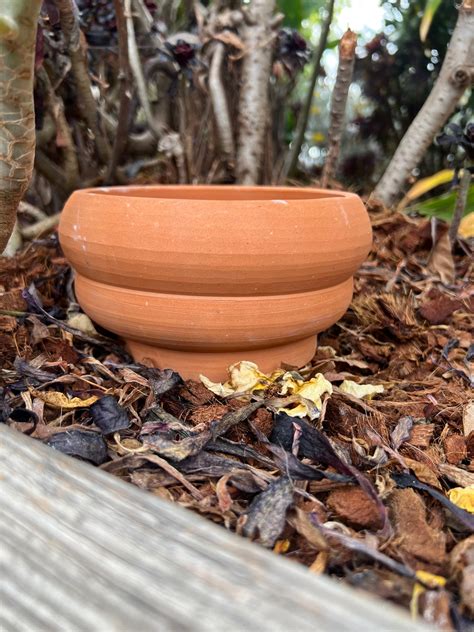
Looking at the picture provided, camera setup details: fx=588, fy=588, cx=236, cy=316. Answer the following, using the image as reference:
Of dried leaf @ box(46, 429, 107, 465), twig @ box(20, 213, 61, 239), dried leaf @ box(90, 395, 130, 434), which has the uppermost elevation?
dried leaf @ box(46, 429, 107, 465)

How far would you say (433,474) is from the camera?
2.85 feet

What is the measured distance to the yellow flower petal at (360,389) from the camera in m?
1.10

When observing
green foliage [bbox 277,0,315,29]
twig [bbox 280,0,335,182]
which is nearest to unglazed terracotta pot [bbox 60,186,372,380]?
twig [bbox 280,0,335,182]

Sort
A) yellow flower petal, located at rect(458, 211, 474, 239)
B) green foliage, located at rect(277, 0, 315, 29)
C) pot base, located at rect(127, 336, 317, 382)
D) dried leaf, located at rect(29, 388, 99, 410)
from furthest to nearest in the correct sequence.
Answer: green foliage, located at rect(277, 0, 315, 29)
yellow flower petal, located at rect(458, 211, 474, 239)
pot base, located at rect(127, 336, 317, 382)
dried leaf, located at rect(29, 388, 99, 410)

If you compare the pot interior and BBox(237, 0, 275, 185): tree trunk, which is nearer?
the pot interior

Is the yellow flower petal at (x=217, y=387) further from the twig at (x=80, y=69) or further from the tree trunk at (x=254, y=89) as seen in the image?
the tree trunk at (x=254, y=89)

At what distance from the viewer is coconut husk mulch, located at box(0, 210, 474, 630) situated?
70 centimetres

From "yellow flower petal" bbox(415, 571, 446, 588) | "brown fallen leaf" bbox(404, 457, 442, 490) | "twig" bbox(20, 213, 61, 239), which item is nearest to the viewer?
"yellow flower petal" bbox(415, 571, 446, 588)

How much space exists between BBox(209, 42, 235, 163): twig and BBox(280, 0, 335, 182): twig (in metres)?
0.33

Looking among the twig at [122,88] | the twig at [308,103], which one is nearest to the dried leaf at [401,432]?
the twig at [122,88]

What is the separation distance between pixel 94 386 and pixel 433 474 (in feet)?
1.93

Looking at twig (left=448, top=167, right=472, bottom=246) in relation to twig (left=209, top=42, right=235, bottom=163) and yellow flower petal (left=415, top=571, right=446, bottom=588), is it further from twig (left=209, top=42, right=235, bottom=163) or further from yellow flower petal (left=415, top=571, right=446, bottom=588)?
yellow flower petal (left=415, top=571, right=446, bottom=588)

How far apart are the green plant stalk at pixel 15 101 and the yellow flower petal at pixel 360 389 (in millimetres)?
657

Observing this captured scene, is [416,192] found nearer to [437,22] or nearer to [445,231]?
[445,231]
